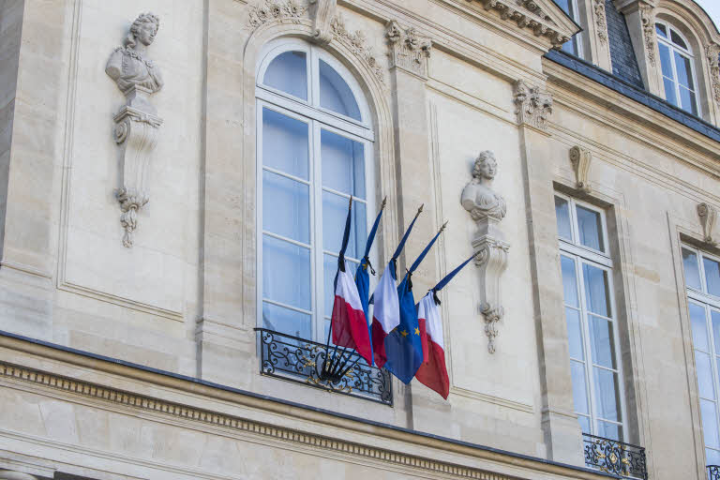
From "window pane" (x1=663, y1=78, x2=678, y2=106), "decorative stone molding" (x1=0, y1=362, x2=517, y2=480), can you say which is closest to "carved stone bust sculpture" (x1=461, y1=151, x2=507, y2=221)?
"decorative stone molding" (x1=0, y1=362, x2=517, y2=480)

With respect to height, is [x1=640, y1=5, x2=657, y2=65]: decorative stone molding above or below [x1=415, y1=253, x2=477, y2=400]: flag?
above

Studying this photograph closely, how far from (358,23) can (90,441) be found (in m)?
4.85

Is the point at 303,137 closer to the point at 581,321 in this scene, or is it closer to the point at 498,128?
the point at 498,128

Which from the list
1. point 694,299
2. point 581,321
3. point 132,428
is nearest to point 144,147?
point 132,428

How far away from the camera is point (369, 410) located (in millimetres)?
10438

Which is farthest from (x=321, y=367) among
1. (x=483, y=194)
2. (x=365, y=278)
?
(x=483, y=194)

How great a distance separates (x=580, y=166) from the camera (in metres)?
13.8

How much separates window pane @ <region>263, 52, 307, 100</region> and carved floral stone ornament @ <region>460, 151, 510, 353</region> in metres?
1.69

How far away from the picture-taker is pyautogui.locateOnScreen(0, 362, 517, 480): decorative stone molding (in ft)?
27.8

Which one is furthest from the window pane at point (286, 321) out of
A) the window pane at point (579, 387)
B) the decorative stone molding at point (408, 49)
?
the window pane at point (579, 387)

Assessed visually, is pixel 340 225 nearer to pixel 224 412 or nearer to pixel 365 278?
pixel 365 278

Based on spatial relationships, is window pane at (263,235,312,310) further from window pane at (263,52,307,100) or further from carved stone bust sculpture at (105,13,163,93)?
carved stone bust sculpture at (105,13,163,93)

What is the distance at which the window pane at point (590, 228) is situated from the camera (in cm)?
1388

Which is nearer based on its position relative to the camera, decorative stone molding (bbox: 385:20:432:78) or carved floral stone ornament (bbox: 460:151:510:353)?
carved floral stone ornament (bbox: 460:151:510:353)
